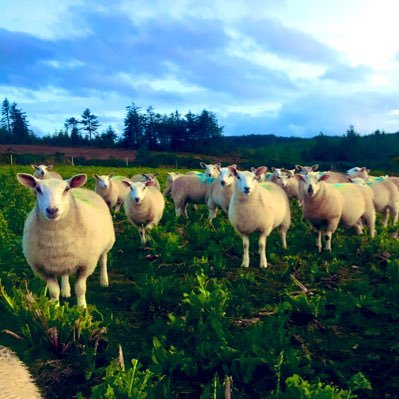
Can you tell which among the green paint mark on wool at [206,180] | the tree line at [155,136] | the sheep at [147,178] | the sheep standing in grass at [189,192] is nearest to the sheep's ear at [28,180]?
the sheep at [147,178]

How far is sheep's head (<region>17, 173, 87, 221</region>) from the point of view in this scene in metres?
4.70

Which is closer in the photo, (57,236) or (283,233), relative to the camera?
(57,236)

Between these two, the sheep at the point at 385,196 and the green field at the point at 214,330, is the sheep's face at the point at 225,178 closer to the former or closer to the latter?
the green field at the point at 214,330

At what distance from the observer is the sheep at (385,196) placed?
11.5m

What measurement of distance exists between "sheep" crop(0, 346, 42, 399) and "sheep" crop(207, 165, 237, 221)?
721cm

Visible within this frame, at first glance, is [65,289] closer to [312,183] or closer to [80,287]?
[80,287]

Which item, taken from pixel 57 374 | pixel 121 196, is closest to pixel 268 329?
pixel 57 374

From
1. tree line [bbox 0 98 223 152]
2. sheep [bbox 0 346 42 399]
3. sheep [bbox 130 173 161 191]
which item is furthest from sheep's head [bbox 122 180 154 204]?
tree line [bbox 0 98 223 152]

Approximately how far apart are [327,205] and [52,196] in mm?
6041

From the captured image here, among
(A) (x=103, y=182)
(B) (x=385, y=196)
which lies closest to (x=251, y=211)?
(B) (x=385, y=196)

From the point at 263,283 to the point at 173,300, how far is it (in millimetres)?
1756

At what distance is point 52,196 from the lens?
15.5 feet

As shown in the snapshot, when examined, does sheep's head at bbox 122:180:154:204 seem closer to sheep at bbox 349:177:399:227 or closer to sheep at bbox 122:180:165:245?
sheep at bbox 122:180:165:245

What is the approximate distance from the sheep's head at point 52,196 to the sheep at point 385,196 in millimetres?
8839
